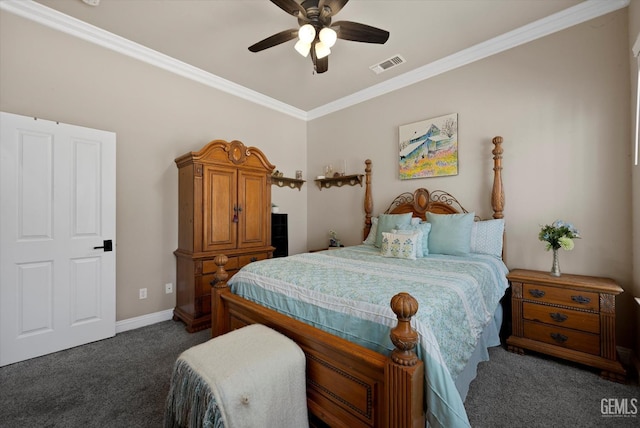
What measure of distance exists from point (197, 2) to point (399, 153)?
2691 mm

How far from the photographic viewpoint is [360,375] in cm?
121

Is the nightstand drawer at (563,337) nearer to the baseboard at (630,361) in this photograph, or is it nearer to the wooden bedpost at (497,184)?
the baseboard at (630,361)

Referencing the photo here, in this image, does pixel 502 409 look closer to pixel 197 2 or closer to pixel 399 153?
pixel 399 153

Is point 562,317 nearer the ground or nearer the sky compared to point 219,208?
nearer the ground

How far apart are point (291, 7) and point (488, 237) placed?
2.66 metres

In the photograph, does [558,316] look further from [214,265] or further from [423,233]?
[214,265]

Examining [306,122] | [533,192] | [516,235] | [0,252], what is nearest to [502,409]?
[516,235]

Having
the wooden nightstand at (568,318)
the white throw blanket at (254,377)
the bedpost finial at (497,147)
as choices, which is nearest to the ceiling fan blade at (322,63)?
the bedpost finial at (497,147)

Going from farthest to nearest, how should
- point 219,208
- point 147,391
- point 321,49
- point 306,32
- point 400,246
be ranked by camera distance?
point 219,208
point 400,246
point 321,49
point 306,32
point 147,391

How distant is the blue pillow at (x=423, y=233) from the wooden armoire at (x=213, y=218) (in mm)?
1795

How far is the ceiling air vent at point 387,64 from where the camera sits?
3.15 meters

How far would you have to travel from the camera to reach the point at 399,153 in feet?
11.9

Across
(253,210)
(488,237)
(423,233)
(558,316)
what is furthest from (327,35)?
(558,316)

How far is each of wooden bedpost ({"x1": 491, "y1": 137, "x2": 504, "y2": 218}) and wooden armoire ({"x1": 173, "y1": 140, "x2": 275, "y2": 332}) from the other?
2.63 meters
